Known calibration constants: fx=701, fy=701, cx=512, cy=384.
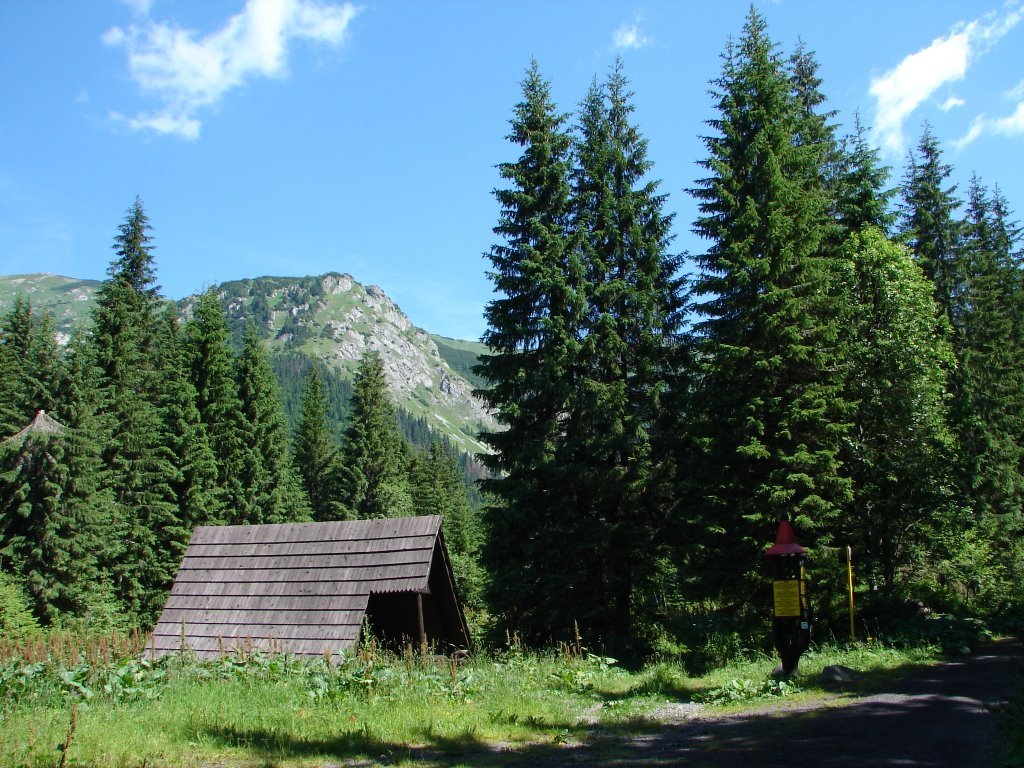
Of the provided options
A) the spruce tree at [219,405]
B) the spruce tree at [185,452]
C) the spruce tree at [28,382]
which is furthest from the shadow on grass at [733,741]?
the spruce tree at [219,405]

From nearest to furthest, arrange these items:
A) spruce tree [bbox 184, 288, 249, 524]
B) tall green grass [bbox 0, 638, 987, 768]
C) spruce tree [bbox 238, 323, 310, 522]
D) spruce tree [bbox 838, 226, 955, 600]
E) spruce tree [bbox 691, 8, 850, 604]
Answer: tall green grass [bbox 0, 638, 987, 768] < spruce tree [bbox 691, 8, 850, 604] < spruce tree [bbox 838, 226, 955, 600] < spruce tree [bbox 184, 288, 249, 524] < spruce tree [bbox 238, 323, 310, 522]

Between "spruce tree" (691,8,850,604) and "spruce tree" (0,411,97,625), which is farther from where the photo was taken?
"spruce tree" (0,411,97,625)

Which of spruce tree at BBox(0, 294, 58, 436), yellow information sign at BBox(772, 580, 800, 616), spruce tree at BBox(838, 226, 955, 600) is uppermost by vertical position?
spruce tree at BBox(0, 294, 58, 436)

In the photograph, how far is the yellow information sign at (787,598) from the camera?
33.5 feet

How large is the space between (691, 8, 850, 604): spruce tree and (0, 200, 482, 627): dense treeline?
24125mm

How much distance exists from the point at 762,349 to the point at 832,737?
1234cm

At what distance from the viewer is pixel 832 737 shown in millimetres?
7082

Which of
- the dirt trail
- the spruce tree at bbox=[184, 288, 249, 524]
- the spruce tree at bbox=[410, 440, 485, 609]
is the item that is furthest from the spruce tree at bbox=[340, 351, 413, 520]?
the dirt trail

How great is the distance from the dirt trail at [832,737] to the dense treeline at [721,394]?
25.3ft

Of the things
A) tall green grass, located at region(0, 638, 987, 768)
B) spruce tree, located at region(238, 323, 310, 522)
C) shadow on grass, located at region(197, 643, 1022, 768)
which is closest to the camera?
shadow on grass, located at region(197, 643, 1022, 768)

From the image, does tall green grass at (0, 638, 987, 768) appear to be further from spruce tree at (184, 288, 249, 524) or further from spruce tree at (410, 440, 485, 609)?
spruce tree at (410, 440, 485, 609)

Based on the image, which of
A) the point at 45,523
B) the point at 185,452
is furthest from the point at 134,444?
the point at 45,523

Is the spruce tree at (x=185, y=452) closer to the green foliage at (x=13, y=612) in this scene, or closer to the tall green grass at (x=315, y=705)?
the green foliage at (x=13, y=612)

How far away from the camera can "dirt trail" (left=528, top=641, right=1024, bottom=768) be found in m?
6.31
